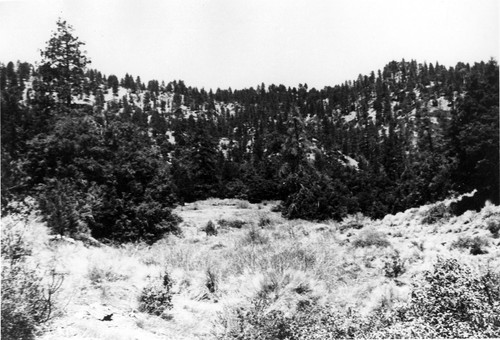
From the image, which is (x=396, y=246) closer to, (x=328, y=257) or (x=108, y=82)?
(x=328, y=257)

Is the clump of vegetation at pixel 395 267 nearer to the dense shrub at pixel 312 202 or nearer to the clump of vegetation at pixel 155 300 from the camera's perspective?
the clump of vegetation at pixel 155 300

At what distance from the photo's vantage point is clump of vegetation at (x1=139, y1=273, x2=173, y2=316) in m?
7.02

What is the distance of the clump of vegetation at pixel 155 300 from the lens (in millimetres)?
7020

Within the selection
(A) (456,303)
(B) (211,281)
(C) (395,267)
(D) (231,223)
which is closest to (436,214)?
(C) (395,267)

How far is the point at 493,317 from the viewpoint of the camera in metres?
5.25

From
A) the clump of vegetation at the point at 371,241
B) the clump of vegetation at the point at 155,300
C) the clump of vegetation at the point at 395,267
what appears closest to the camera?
the clump of vegetation at the point at 155,300

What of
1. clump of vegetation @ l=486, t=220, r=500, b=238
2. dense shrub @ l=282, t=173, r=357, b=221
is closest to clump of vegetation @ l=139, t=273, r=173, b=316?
clump of vegetation @ l=486, t=220, r=500, b=238

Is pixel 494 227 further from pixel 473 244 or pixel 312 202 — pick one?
pixel 312 202

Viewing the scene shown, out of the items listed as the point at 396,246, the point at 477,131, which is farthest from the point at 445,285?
the point at 477,131

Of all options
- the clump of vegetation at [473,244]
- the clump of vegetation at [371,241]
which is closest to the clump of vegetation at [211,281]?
the clump of vegetation at [371,241]

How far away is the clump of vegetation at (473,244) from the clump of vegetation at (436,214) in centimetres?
501

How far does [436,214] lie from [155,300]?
41.6 feet

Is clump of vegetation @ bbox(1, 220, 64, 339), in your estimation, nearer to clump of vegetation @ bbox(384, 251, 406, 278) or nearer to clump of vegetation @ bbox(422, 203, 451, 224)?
clump of vegetation @ bbox(384, 251, 406, 278)

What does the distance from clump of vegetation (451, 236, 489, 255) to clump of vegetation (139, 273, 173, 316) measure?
7.38 meters
